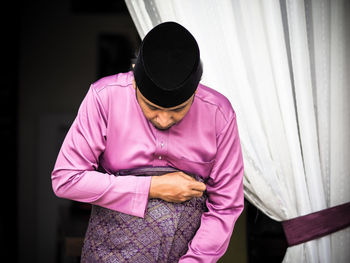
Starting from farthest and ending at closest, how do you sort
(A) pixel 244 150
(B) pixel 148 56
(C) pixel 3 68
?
1. (C) pixel 3 68
2. (A) pixel 244 150
3. (B) pixel 148 56

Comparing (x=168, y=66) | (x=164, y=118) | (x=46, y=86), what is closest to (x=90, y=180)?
(x=164, y=118)

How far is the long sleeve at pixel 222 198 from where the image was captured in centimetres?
143

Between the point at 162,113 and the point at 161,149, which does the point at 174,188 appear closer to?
the point at 161,149

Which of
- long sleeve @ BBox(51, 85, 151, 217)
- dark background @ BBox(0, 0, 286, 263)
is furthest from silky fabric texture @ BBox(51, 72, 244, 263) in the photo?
dark background @ BBox(0, 0, 286, 263)

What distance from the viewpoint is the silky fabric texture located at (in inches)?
53.6

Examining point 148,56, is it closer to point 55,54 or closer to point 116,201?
point 116,201

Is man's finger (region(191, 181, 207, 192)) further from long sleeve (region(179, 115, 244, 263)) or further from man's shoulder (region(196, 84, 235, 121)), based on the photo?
man's shoulder (region(196, 84, 235, 121))

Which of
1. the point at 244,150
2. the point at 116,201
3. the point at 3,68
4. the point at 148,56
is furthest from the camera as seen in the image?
the point at 3,68

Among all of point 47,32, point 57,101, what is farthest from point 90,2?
point 57,101

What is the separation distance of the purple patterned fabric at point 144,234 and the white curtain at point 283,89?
0.43 meters

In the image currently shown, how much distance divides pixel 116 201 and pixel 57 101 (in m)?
3.54

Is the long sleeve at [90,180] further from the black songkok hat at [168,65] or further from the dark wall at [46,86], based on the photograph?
the dark wall at [46,86]

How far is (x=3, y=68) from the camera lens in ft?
14.8

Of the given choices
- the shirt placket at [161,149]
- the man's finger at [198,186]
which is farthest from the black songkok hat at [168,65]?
the man's finger at [198,186]
